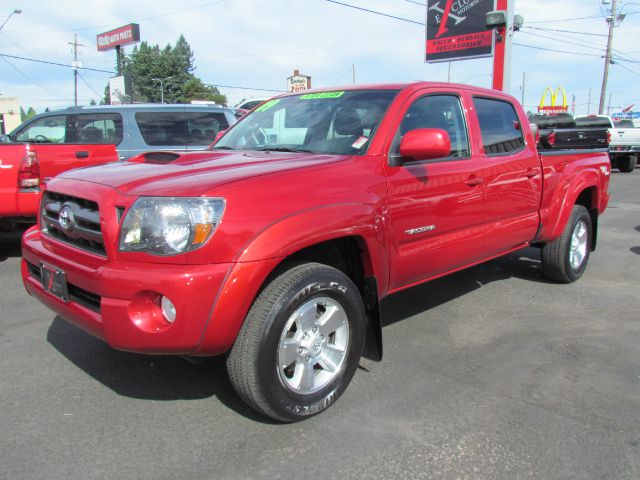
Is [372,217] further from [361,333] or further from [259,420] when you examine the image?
[259,420]

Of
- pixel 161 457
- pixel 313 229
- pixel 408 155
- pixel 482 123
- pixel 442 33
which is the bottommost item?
pixel 161 457

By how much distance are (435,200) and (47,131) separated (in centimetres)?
709

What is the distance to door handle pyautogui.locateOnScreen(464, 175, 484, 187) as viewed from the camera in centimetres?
386

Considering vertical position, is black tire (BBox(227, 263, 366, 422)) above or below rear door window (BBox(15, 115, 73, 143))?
below

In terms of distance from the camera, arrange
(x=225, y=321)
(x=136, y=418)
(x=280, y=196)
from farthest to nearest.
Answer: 1. (x=136, y=418)
2. (x=280, y=196)
3. (x=225, y=321)

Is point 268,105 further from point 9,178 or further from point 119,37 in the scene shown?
point 119,37

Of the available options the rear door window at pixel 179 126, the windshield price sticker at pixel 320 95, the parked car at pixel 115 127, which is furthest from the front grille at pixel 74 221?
the rear door window at pixel 179 126

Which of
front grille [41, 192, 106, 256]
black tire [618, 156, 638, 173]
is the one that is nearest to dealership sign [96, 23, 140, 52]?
black tire [618, 156, 638, 173]

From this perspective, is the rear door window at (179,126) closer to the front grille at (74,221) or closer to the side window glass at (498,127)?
the side window glass at (498,127)

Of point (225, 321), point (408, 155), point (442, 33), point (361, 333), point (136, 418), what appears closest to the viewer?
point (225, 321)

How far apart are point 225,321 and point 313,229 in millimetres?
628

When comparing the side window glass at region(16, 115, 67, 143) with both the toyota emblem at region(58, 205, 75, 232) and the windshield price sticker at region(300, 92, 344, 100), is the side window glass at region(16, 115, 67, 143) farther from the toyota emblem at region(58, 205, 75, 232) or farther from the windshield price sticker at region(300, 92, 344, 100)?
the toyota emblem at region(58, 205, 75, 232)

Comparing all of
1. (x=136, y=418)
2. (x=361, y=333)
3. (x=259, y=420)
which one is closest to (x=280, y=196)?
(x=361, y=333)

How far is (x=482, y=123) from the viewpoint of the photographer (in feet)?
14.0
